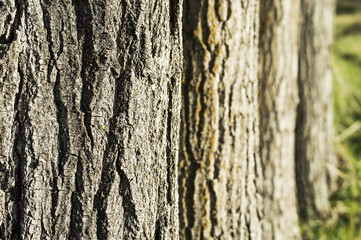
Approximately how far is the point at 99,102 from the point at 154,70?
233mm

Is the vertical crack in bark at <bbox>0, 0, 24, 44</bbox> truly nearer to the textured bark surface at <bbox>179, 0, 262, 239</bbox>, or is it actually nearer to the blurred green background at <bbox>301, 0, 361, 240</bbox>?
the textured bark surface at <bbox>179, 0, 262, 239</bbox>

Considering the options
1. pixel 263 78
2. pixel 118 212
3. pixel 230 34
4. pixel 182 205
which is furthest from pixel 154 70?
→ pixel 263 78

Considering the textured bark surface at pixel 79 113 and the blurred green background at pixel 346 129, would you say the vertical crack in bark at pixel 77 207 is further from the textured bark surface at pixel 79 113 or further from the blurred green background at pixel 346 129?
the blurred green background at pixel 346 129

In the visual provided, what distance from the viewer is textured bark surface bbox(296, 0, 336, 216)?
4875mm

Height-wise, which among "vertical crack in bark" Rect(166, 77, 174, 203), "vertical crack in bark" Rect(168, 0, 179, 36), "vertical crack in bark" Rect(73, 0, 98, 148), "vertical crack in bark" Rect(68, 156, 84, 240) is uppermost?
"vertical crack in bark" Rect(168, 0, 179, 36)

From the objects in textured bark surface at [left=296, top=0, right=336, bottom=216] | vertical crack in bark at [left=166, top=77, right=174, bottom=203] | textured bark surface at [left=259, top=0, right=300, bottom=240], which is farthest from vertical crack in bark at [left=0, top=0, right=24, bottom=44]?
textured bark surface at [left=296, top=0, right=336, bottom=216]

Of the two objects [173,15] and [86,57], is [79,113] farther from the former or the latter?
[173,15]

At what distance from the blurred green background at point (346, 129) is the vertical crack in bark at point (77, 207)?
2.66m

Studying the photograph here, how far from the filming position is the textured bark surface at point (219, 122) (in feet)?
8.41

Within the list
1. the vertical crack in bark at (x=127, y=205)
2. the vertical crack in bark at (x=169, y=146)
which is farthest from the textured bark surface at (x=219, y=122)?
the vertical crack in bark at (x=127, y=205)

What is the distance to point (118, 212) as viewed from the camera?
1613 mm

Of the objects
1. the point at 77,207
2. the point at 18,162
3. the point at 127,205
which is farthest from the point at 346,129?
the point at 18,162

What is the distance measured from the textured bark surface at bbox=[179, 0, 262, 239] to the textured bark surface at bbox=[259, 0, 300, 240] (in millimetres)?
1064

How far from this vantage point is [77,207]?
5.13ft
